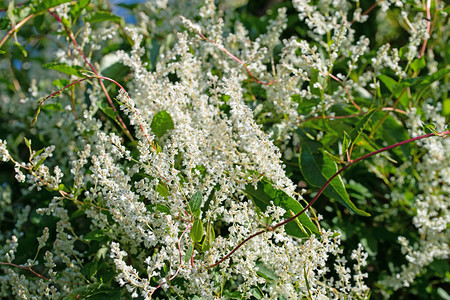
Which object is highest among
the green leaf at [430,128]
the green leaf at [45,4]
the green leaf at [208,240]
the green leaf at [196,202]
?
the green leaf at [45,4]

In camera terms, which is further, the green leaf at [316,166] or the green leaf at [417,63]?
the green leaf at [417,63]

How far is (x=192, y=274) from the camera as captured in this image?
104 cm

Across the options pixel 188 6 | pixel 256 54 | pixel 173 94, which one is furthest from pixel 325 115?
pixel 188 6

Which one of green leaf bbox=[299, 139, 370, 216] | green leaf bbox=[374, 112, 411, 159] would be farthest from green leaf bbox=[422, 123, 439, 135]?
green leaf bbox=[374, 112, 411, 159]

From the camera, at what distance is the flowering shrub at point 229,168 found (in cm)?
109

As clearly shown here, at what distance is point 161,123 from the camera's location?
4.10ft

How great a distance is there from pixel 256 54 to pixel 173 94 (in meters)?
0.37

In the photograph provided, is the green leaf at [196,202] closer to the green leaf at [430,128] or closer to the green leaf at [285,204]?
the green leaf at [285,204]

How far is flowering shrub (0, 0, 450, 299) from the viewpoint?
3.59 ft

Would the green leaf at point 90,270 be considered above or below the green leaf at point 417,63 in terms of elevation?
below

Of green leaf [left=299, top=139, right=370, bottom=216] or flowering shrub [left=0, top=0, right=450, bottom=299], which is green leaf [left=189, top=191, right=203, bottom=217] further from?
green leaf [left=299, top=139, right=370, bottom=216]

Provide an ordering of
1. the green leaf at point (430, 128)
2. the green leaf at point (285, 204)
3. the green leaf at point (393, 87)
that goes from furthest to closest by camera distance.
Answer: the green leaf at point (393, 87)
the green leaf at point (285, 204)
the green leaf at point (430, 128)

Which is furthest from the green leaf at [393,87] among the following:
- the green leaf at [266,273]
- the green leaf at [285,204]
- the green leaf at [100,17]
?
the green leaf at [100,17]

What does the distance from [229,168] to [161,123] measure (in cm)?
24
